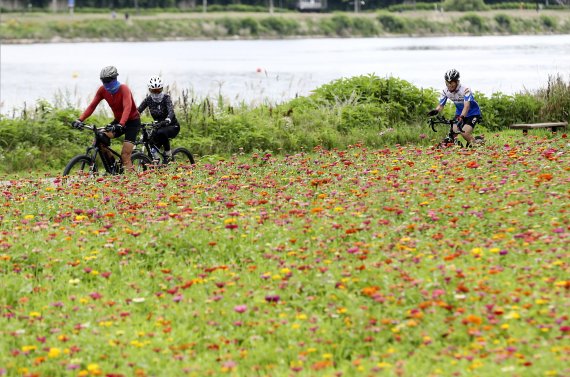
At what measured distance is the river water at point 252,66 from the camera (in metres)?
42.9

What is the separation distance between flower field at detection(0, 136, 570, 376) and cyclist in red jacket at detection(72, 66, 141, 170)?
6.27 feet

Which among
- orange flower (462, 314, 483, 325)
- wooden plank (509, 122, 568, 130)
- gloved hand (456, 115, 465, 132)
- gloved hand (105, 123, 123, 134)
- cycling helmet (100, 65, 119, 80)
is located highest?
cycling helmet (100, 65, 119, 80)

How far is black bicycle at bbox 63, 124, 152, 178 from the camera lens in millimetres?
13820

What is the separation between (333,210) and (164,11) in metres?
109

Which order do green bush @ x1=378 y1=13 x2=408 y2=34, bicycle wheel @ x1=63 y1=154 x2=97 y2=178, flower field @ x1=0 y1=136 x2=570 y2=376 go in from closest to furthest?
Result: flower field @ x1=0 y1=136 x2=570 y2=376 → bicycle wheel @ x1=63 y1=154 x2=97 y2=178 → green bush @ x1=378 y1=13 x2=408 y2=34

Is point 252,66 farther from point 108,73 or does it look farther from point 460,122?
point 108,73

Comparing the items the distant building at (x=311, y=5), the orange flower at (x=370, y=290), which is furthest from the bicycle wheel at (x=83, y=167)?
the distant building at (x=311, y=5)

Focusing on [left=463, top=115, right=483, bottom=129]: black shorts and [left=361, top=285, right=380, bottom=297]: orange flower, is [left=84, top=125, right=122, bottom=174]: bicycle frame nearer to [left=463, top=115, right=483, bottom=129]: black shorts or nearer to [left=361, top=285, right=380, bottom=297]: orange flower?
[left=463, top=115, right=483, bottom=129]: black shorts

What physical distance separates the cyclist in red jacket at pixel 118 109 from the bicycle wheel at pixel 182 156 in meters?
0.83

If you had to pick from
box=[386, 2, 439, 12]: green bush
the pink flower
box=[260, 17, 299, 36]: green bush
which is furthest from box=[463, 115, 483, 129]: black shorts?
box=[386, 2, 439, 12]: green bush

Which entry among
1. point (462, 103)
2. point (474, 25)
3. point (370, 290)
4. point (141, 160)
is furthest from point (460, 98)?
point (474, 25)

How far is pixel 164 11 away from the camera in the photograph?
116 m

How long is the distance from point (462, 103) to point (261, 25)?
313 ft

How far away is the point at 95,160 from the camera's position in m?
14.0
